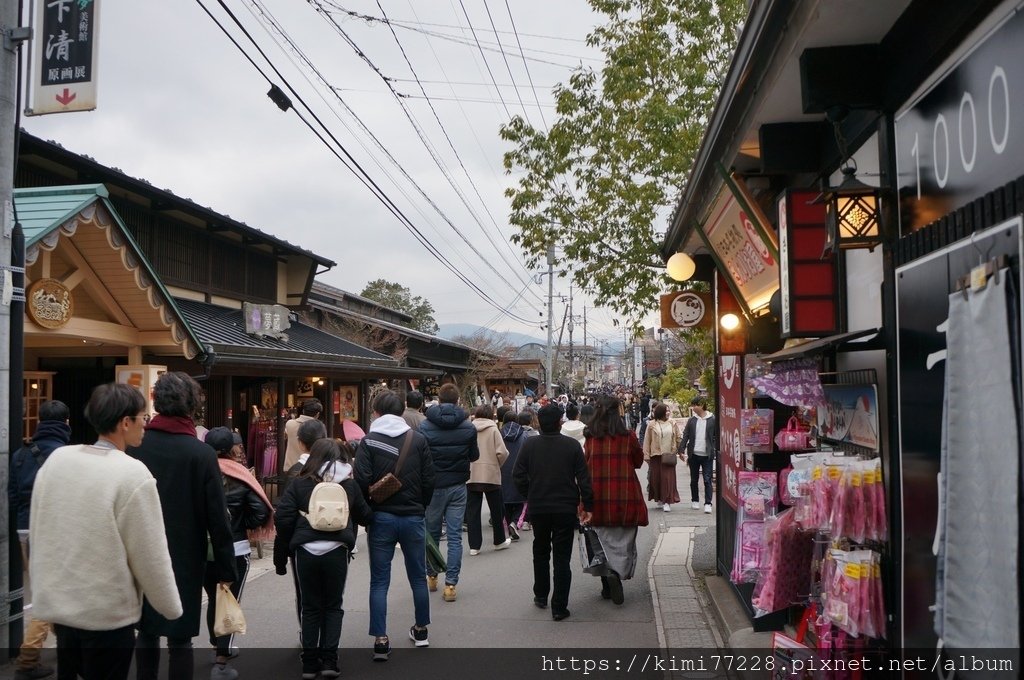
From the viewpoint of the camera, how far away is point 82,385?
473 inches

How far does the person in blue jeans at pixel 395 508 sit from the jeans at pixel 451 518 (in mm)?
1538

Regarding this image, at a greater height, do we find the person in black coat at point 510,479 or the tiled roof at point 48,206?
the tiled roof at point 48,206

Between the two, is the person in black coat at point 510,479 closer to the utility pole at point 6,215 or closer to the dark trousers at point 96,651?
the utility pole at point 6,215

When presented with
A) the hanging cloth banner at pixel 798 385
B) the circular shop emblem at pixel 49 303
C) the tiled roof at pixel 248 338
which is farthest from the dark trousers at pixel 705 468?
the circular shop emblem at pixel 49 303

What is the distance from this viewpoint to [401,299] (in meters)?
53.2

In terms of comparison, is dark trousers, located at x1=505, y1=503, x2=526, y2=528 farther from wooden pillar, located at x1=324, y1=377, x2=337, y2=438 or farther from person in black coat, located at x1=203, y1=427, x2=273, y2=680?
wooden pillar, located at x1=324, y1=377, x2=337, y2=438

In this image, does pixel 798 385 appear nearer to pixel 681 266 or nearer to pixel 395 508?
pixel 395 508

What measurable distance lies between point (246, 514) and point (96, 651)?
2.29 metres

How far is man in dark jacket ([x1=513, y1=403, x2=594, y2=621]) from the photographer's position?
7.48 metres

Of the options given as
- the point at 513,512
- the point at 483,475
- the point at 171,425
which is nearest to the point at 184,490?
the point at 171,425

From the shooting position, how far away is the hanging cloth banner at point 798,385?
540 centimetres

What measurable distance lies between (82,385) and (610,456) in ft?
27.2

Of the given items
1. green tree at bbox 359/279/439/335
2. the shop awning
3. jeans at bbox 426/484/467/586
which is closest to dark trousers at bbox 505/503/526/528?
jeans at bbox 426/484/467/586

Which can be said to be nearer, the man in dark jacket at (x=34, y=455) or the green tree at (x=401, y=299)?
the man in dark jacket at (x=34, y=455)
